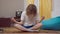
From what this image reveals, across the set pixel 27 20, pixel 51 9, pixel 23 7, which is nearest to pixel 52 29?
pixel 27 20

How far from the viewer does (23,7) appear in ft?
16.2

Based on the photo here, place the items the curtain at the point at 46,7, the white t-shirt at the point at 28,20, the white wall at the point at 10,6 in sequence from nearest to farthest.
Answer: the white t-shirt at the point at 28,20
the curtain at the point at 46,7
the white wall at the point at 10,6

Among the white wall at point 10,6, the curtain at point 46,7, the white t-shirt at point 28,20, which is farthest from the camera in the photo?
the white wall at point 10,6

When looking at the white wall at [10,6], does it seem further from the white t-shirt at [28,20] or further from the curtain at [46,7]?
the white t-shirt at [28,20]

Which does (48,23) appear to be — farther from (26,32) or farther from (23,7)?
(23,7)

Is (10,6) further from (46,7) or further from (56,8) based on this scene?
(56,8)

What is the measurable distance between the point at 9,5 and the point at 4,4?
0.52ft

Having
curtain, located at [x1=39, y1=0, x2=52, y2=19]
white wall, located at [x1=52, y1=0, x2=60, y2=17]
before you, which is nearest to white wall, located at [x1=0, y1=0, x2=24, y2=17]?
curtain, located at [x1=39, y1=0, x2=52, y2=19]

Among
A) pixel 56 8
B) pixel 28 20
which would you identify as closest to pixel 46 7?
pixel 56 8

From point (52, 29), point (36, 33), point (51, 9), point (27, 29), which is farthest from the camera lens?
point (51, 9)

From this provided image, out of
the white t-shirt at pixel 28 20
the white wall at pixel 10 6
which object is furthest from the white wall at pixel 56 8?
the white t-shirt at pixel 28 20

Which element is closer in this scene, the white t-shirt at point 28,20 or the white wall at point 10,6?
the white t-shirt at point 28,20

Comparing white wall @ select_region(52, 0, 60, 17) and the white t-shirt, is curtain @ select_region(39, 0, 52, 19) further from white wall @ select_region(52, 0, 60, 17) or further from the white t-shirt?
the white t-shirt

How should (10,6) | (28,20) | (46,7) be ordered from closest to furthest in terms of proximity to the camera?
1. (28,20)
2. (46,7)
3. (10,6)
